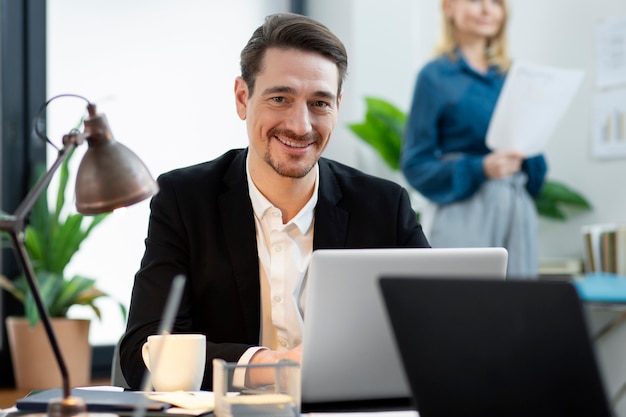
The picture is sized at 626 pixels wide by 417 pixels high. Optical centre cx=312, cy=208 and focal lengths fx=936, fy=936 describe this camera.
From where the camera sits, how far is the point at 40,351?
13.6 ft

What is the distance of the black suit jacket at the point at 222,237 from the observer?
1.85 metres

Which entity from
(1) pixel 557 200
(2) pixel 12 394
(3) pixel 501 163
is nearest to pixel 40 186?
(3) pixel 501 163

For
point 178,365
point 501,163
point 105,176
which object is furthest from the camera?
point 501,163

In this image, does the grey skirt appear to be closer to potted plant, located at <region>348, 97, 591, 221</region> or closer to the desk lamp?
potted plant, located at <region>348, 97, 591, 221</region>

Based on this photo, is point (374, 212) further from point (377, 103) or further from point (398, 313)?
point (377, 103)

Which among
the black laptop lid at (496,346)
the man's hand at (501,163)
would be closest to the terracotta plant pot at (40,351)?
the man's hand at (501,163)

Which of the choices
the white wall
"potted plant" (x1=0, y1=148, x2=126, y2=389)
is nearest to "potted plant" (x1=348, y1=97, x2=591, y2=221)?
the white wall

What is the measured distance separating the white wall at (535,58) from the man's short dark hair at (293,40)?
2.60 metres

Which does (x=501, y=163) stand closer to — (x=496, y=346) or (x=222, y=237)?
(x=222, y=237)

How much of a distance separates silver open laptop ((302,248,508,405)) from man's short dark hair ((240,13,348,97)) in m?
0.76

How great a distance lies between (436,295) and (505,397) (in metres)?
0.12

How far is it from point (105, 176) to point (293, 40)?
900mm

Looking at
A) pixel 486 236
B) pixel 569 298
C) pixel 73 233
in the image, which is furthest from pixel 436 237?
pixel 569 298

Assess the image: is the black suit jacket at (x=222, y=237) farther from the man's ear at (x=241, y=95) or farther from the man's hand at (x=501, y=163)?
the man's hand at (x=501, y=163)
